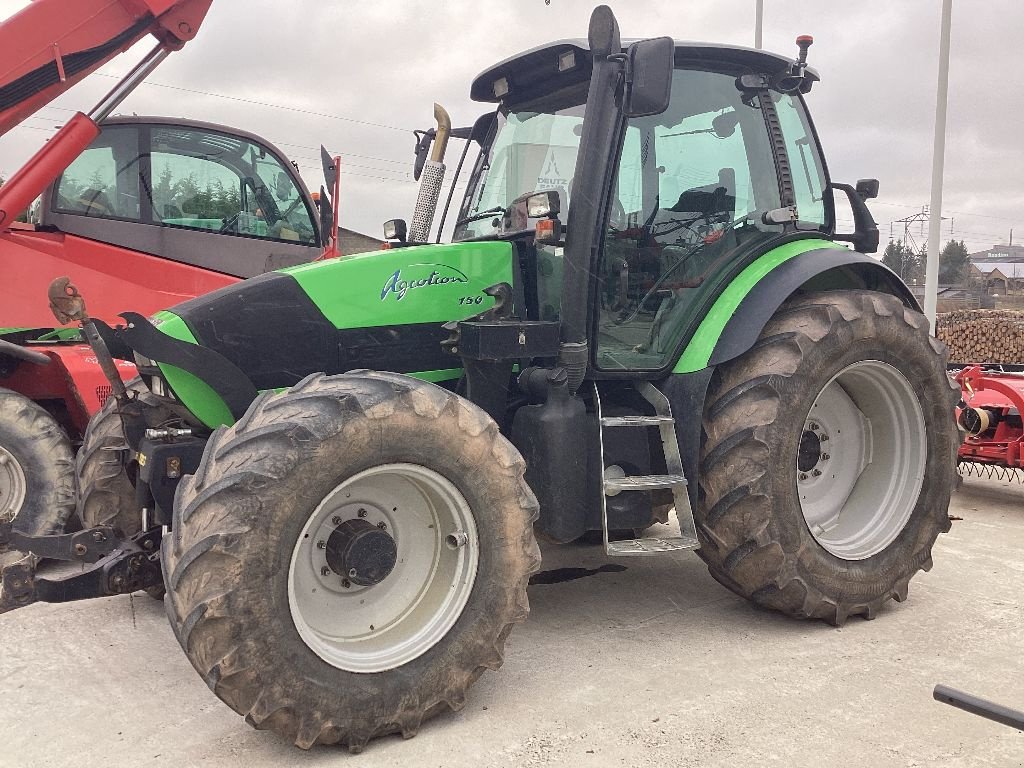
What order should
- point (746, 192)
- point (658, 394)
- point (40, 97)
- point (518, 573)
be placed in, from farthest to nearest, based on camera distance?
point (40, 97)
point (746, 192)
point (658, 394)
point (518, 573)

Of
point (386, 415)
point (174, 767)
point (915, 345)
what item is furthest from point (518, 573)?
A: point (915, 345)

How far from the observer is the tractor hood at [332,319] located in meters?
3.47

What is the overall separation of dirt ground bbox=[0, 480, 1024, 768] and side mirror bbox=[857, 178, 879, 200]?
2.09 m

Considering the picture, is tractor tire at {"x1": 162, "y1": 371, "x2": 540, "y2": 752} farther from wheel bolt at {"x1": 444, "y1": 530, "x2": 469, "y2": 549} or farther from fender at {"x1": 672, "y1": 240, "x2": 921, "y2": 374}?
fender at {"x1": 672, "y1": 240, "x2": 921, "y2": 374}

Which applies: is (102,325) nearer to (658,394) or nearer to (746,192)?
(658,394)

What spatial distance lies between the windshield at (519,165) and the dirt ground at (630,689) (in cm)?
193

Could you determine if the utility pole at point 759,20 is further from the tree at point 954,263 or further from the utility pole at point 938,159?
the tree at point 954,263

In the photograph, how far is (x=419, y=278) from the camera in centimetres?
379

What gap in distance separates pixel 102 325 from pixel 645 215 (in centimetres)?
236

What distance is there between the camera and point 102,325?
3.59 m

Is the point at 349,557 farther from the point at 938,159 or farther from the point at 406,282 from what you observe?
the point at 938,159

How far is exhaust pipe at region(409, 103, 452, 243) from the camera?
4.70 m

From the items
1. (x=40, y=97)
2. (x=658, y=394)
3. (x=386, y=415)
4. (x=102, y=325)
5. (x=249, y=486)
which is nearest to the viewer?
(x=249, y=486)

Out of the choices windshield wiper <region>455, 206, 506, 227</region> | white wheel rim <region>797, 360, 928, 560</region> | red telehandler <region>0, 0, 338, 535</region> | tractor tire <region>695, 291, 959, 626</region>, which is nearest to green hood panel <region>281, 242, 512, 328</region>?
windshield wiper <region>455, 206, 506, 227</region>
